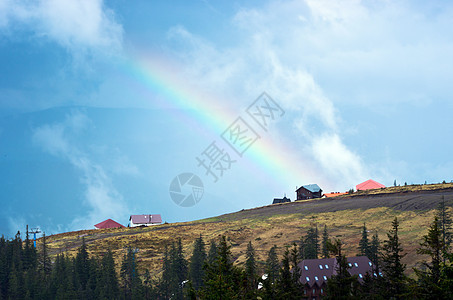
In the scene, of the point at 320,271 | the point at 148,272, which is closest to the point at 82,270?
the point at 148,272

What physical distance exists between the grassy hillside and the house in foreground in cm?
1367

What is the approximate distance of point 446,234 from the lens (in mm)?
89812

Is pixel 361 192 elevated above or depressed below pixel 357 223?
above

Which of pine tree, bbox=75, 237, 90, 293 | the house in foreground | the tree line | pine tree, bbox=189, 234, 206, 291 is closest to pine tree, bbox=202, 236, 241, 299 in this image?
the tree line

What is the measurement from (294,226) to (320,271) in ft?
182

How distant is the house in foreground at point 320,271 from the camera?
8069cm

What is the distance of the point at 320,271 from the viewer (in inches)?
3275

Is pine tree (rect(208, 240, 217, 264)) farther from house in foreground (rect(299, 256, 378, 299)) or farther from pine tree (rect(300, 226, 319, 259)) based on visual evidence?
pine tree (rect(300, 226, 319, 259))

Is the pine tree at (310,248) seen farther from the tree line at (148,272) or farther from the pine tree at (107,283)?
the pine tree at (107,283)

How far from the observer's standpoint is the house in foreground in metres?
80.7

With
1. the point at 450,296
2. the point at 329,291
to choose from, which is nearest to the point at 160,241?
the point at 329,291

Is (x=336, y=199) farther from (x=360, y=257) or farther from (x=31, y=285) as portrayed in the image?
(x=31, y=285)

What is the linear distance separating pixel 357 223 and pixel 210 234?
53.5m

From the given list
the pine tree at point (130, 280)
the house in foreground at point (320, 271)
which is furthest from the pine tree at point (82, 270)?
the house in foreground at point (320, 271)
